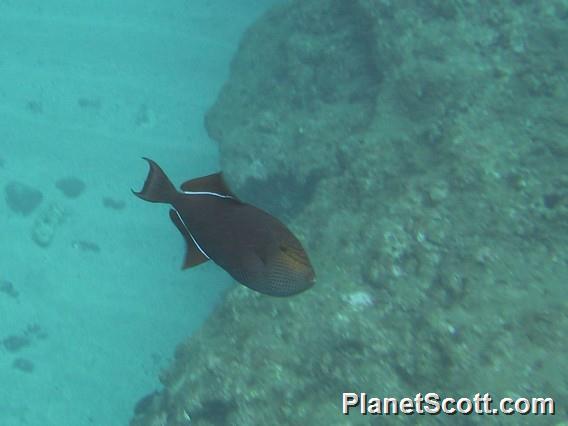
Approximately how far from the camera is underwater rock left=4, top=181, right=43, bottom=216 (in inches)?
468

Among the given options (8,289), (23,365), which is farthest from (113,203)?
(23,365)

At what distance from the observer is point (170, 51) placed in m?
15.8

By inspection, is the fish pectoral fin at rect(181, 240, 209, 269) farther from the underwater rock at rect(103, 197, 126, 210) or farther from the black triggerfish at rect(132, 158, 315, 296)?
the underwater rock at rect(103, 197, 126, 210)

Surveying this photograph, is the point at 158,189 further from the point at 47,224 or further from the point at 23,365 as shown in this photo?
the point at 47,224

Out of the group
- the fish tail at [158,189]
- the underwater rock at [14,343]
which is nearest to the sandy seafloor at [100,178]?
the underwater rock at [14,343]

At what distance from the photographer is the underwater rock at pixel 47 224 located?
1145 centimetres

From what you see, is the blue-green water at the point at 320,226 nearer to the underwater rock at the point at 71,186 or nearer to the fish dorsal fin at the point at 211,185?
the underwater rock at the point at 71,186

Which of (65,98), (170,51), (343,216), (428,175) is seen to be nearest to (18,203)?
(65,98)

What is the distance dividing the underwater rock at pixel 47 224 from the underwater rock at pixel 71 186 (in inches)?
19.5

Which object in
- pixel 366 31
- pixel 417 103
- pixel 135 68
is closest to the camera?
pixel 417 103

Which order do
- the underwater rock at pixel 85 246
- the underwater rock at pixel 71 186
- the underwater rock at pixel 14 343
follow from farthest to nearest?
1. the underwater rock at pixel 71 186
2. the underwater rock at pixel 85 246
3. the underwater rock at pixel 14 343

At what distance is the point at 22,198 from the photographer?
11.9 meters

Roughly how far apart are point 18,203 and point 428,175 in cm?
1059

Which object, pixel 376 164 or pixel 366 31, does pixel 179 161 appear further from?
pixel 376 164
